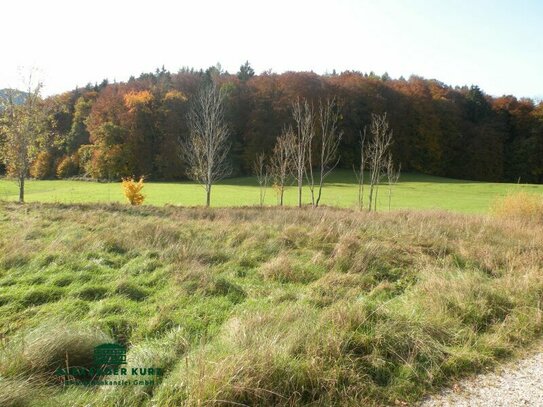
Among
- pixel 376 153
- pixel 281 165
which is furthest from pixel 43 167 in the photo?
pixel 376 153

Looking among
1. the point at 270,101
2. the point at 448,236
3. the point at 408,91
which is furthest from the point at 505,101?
the point at 448,236

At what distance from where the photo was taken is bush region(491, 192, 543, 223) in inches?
684

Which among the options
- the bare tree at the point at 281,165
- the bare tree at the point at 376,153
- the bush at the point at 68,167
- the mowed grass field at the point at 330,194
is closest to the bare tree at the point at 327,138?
the bare tree at the point at 281,165

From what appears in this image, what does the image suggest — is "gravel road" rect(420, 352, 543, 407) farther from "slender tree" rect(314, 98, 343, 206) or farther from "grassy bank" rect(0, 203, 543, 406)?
"slender tree" rect(314, 98, 343, 206)

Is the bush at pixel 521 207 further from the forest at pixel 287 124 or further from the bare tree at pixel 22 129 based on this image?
the forest at pixel 287 124

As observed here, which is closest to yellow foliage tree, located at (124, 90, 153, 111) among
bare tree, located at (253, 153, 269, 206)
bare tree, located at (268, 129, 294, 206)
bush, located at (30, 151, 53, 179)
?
bush, located at (30, 151, 53, 179)

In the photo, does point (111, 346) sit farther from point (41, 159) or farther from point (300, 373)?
point (41, 159)

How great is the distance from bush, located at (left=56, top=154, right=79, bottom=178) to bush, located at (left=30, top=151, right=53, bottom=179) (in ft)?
11.2

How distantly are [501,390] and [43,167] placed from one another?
76799 millimetres

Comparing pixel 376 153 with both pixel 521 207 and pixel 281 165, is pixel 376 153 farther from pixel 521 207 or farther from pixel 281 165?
pixel 521 207

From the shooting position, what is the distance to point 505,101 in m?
74.4

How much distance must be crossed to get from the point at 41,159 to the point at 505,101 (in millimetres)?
87159

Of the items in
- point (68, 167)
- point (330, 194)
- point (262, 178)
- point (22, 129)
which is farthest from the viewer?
point (68, 167)

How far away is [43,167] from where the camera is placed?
220ft
